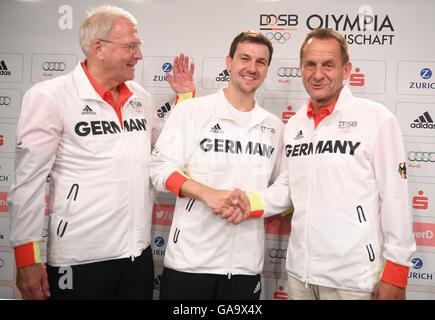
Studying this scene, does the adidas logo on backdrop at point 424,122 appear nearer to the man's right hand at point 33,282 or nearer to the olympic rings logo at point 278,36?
the olympic rings logo at point 278,36

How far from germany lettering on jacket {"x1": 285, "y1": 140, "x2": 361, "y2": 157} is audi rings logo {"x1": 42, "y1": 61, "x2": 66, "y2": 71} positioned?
1932mm

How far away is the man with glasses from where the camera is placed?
1.81 m

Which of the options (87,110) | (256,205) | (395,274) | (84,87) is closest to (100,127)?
(87,110)

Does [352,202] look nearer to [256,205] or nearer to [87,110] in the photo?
[256,205]

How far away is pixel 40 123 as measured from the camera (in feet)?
5.89

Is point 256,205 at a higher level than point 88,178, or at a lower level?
lower

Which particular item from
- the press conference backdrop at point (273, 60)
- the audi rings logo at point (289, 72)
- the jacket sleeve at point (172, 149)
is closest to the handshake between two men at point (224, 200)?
the jacket sleeve at point (172, 149)

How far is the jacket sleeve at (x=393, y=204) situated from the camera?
1.73m

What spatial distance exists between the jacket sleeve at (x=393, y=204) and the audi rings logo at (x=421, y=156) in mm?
757

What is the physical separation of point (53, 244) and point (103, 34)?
46.7 inches

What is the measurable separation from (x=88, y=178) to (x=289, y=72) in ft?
5.16

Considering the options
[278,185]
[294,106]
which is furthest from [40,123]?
[294,106]

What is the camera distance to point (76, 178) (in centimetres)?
190
